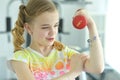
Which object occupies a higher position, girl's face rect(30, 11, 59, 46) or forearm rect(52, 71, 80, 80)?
girl's face rect(30, 11, 59, 46)

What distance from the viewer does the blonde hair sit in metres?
1.22

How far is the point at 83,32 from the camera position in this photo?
3.79 metres

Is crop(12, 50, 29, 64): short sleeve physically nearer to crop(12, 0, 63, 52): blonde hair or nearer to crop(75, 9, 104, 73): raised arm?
crop(12, 0, 63, 52): blonde hair

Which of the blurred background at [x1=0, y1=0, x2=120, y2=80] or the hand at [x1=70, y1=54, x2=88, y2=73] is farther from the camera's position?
the blurred background at [x1=0, y1=0, x2=120, y2=80]

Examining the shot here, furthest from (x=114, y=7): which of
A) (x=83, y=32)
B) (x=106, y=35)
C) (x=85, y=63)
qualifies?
(x=85, y=63)

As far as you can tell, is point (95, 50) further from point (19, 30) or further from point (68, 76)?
point (19, 30)

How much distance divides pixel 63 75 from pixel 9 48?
8.83 feet

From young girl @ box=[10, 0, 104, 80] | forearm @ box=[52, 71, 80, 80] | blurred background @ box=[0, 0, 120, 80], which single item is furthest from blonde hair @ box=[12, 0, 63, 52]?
blurred background @ box=[0, 0, 120, 80]

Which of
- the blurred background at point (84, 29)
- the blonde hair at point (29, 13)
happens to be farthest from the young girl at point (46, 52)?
the blurred background at point (84, 29)

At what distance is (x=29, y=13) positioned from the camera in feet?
4.11

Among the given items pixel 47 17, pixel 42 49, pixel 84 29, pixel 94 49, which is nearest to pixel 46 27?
pixel 47 17

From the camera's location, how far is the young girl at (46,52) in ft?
3.95

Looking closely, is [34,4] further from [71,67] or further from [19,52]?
[71,67]

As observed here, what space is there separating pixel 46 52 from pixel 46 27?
169mm
